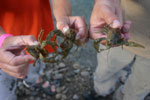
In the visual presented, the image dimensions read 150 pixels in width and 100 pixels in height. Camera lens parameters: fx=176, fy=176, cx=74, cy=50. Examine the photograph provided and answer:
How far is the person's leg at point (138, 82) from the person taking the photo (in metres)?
2.45

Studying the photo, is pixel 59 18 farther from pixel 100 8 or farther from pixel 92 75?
pixel 92 75

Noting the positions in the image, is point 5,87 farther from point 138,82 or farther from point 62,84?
point 138,82

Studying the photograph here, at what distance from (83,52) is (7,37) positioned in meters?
2.26

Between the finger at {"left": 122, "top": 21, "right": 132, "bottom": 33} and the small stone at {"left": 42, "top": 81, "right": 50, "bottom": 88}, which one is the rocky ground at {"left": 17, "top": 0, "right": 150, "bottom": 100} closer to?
the small stone at {"left": 42, "top": 81, "right": 50, "bottom": 88}

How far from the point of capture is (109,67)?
9.39 ft

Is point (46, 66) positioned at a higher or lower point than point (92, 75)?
higher

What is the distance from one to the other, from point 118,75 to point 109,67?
525 millimetres

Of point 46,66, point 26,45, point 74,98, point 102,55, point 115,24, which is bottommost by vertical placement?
point 74,98

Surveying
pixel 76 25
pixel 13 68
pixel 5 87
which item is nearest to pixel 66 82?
pixel 5 87

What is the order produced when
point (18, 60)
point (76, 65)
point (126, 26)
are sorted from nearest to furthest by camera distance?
point (18, 60) → point (126, 26) → point (76, 65)

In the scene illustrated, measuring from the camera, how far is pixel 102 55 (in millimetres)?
2783

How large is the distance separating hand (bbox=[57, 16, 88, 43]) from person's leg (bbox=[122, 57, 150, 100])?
0.92 metres

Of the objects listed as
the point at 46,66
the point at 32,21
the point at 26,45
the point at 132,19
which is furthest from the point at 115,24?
the point at 46,66

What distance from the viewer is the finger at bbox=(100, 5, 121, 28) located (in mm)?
1801
